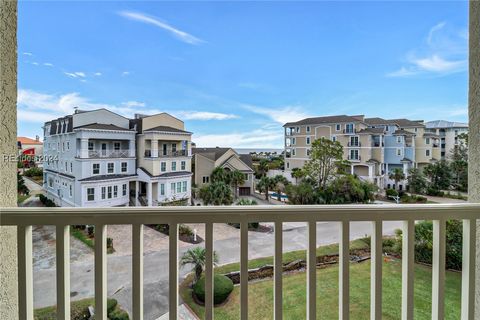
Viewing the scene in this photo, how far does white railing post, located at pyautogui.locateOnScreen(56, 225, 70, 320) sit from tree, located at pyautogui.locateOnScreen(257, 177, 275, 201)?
0.91m

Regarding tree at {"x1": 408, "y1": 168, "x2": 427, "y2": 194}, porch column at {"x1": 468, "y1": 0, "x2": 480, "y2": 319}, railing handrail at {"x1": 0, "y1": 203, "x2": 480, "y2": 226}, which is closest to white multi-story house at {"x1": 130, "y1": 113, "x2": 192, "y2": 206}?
railing handrail at {"x1": 0, "y1": 203, "x2": 480, "y2": 226}

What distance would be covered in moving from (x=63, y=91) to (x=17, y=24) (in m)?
0.36

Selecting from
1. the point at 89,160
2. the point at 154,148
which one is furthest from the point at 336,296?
the point at 89,160

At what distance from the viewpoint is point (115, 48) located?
1213 mm

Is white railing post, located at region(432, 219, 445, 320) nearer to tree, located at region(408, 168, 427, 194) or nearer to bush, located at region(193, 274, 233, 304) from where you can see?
tree, located at region(408, 168, 427, 194)

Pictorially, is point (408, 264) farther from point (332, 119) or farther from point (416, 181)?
point (332, 119)

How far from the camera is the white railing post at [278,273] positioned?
1.04 metres

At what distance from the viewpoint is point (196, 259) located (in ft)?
3.79

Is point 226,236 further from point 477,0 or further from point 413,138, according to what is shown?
point 477,0

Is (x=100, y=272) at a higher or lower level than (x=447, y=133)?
lower

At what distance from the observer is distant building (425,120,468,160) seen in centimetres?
127

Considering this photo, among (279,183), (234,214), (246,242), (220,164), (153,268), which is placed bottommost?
(153,268)

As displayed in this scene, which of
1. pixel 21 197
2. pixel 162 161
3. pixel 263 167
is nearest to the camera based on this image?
pixel 21 197

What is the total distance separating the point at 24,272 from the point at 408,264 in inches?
67.1
